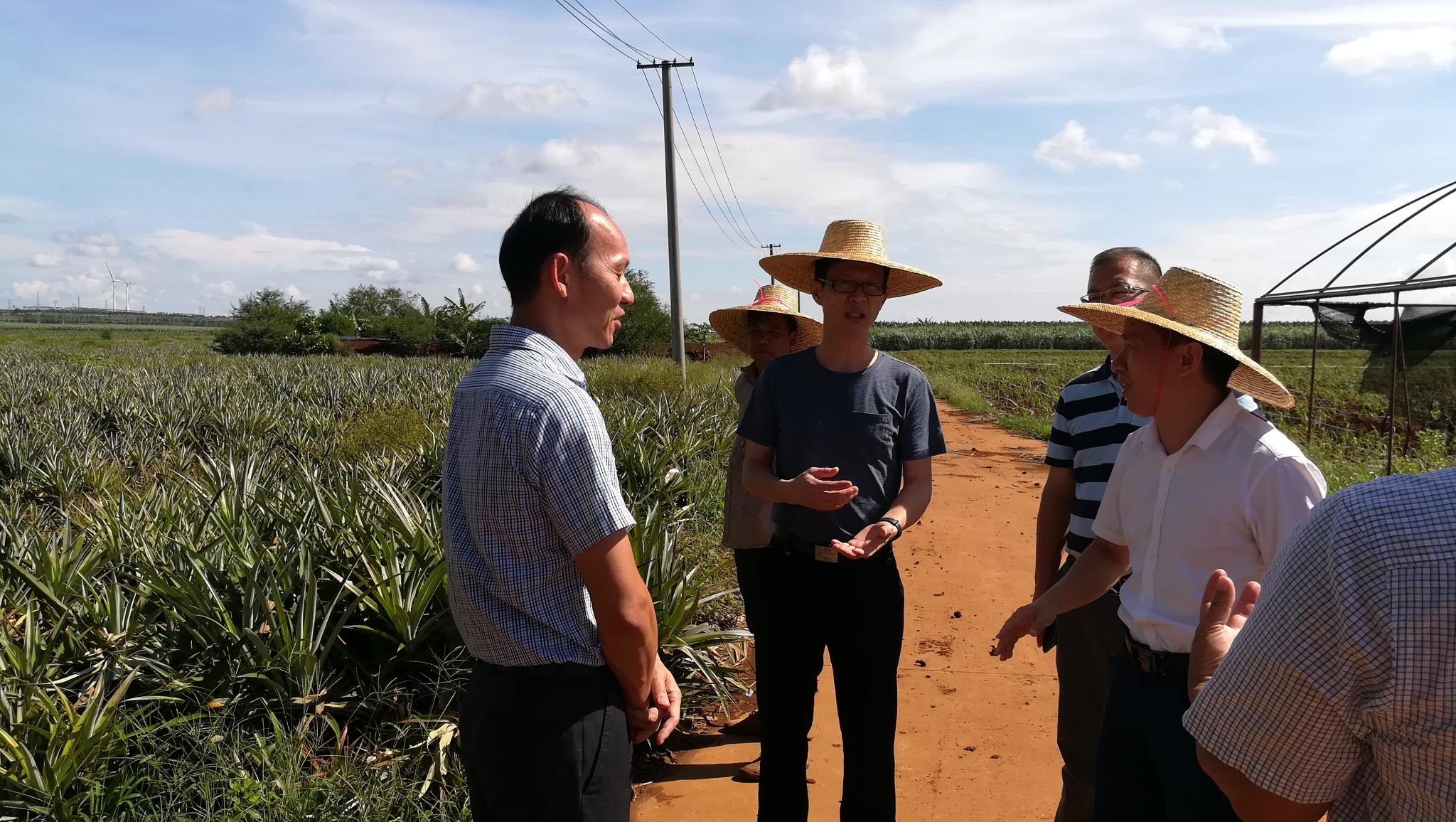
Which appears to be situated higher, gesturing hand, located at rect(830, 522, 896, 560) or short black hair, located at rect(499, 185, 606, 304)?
short black hair, located at rect(499, 185, 606, 304)

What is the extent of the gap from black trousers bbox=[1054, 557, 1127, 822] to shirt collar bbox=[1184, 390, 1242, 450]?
90 cm

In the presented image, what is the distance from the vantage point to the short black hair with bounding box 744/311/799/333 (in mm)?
4129

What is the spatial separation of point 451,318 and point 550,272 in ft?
128

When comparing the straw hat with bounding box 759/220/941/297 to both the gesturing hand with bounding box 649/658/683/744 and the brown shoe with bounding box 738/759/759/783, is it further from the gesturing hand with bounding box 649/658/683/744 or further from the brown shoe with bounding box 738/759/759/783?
the brown shoe with bounding box 738/759/759/783

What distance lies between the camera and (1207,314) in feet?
6.79

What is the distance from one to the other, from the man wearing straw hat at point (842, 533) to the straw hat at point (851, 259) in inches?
1.2

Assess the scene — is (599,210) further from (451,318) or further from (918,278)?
(451,318)

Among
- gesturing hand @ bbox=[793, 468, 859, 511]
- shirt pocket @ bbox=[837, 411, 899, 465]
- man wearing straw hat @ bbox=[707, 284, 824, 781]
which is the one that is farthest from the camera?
man wearing straw hat @ bbox=[707, 284, 824, 781]

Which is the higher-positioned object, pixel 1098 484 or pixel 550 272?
pixel 550 272

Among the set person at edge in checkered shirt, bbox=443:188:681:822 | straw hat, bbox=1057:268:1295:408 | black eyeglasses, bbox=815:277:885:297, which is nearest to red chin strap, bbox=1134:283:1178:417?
straw hat, bbox=1057:268:1295:408

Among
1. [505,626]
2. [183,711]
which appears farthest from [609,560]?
[183,711]

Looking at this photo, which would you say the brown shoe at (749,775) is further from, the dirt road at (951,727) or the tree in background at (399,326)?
the tree in background at (399,326)

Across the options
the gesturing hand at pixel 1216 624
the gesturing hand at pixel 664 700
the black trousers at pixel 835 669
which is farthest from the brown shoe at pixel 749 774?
the gesturing hand at pixel 1216 624

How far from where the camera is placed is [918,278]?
344cm
